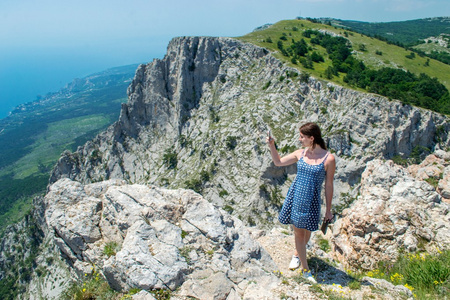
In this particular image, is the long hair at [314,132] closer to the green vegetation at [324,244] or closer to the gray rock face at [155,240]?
the gray rock face at [155,240]

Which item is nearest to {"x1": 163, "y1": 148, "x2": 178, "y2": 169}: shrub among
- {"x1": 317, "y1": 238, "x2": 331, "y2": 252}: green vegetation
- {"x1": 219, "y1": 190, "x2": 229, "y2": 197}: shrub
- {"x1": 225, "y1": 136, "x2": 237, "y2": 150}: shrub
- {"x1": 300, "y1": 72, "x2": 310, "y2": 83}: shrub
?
{"x1": 225, "y1": 136, "x2": 237, "y2": 150}: shrub

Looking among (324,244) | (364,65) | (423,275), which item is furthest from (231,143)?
(423,275)

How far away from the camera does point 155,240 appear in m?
10.9

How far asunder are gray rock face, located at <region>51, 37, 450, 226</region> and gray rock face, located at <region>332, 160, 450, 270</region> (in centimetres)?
3322

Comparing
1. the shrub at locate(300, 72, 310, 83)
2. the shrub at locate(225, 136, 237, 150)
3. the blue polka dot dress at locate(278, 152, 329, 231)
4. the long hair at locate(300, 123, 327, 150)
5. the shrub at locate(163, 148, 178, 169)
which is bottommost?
the shrub at locate(163, 148, 178, 169)

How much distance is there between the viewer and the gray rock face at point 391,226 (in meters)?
12.4

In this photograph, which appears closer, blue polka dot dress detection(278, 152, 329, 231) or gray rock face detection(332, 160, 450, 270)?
blue polka dot dress detection(278, 152, 329, 231)

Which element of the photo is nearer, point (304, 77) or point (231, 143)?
point (304, 77)

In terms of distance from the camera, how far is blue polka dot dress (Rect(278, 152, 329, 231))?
8.60m

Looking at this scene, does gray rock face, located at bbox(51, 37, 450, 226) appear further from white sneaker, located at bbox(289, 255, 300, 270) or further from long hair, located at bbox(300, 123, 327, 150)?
long hair, located at bbox(300, 123, 327, 150)

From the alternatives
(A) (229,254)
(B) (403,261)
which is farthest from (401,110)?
(A) (229,254)

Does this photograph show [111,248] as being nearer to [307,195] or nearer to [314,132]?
[307,195]

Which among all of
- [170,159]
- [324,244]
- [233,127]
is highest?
[324,244]

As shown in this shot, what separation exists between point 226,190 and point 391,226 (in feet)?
165
